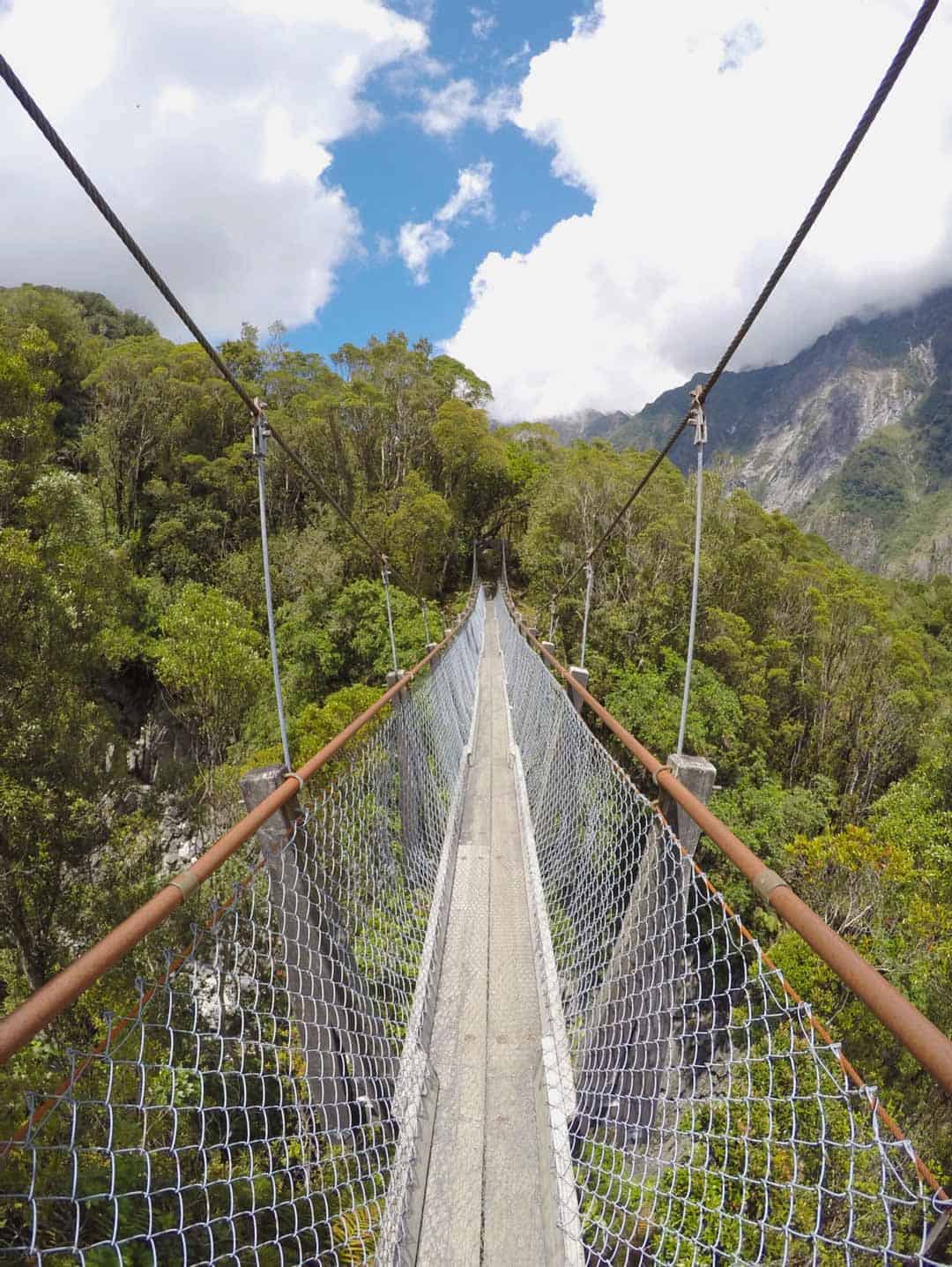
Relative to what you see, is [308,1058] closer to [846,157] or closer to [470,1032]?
[470,1032]

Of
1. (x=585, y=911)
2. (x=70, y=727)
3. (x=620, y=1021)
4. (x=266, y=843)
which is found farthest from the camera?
(x=70, y=727)

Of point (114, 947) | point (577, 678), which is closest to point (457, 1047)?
point (114, 947)

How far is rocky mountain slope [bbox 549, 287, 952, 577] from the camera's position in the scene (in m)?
69.1

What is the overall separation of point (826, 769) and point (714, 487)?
19.1 ft

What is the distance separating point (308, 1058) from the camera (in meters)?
1.31

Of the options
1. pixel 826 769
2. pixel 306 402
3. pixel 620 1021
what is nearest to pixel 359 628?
pixel 306 402

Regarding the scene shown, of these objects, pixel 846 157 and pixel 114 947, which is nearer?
pixel 114 947

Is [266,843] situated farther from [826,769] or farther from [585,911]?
[826,769]

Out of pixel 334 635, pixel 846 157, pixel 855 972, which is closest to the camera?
pixel 855 972

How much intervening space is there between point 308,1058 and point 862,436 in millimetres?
119049

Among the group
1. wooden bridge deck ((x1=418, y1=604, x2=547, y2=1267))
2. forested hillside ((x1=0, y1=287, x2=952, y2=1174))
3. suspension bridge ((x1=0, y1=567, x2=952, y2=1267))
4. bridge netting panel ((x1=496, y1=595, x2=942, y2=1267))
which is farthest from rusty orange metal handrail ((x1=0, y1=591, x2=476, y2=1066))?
forested hillside ((x1=0, y1=287, x2=952, y2=1174))

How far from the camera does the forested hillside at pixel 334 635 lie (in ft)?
17.3

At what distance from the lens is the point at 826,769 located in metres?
12.0

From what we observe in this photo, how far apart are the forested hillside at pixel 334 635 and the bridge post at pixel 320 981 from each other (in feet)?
11.3
